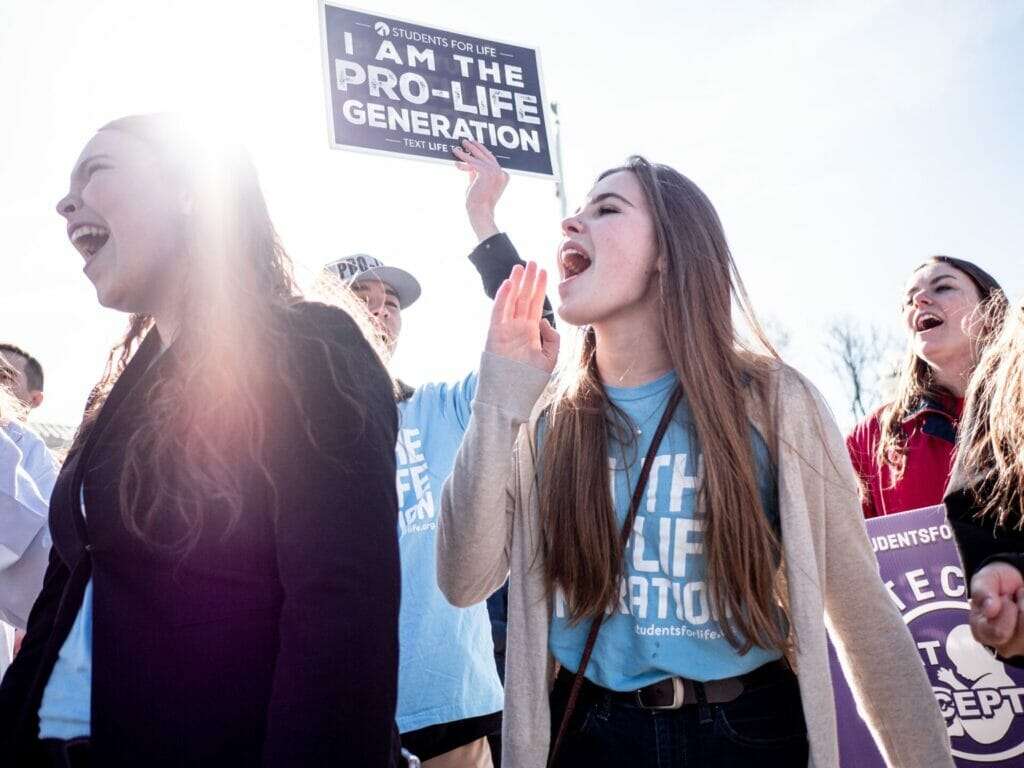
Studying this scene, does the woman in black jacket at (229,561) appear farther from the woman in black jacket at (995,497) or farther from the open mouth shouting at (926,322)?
the open mouth shouting at (926,322)

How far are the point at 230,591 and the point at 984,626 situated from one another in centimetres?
153

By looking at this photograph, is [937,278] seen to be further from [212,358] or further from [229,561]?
[229,561]

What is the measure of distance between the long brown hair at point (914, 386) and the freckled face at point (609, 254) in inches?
77.5

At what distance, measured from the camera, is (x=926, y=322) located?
4023 mm

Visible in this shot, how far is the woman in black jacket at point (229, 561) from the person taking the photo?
112 cm

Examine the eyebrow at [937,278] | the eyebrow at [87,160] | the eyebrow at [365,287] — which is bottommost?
the eyebrow at [87,160]

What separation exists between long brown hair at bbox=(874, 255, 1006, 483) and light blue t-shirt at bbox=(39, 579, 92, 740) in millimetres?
3261

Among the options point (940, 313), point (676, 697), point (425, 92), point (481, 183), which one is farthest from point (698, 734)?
point (940, 313)

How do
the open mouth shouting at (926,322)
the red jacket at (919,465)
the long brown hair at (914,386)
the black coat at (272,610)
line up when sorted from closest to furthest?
the black coat at (272,610), the red jacket at (919,465), the long brown hair at (914,386), the open mouth shouting at (926,322)

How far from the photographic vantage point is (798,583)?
1.82 meters

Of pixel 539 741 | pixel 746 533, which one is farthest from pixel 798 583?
pixel 539 741

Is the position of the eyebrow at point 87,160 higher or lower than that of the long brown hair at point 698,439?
higher

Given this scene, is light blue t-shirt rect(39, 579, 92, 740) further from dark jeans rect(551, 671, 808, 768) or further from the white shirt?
the white shirt

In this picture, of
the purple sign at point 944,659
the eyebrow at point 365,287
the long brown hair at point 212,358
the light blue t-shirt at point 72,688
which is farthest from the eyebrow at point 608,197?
the eyebrow at point 365,287
